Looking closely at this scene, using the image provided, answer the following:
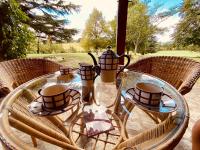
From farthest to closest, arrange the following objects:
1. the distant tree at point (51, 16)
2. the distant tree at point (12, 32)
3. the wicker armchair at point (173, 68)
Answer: the distant tree at point (51, 16) < the distant tree at point (12, 32) < the wicker armchair at point (173, 68)

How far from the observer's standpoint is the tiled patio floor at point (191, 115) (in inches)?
71.7

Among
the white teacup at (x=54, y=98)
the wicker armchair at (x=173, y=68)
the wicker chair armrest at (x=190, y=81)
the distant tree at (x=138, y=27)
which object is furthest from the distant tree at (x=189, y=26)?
the white teacup at (x=54, y=98)

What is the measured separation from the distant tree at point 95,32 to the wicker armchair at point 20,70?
96 cm

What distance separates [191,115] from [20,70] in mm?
2047

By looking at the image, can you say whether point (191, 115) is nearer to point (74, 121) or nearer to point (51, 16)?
point (74, 121)

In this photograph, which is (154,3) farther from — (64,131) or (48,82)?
(64,131)

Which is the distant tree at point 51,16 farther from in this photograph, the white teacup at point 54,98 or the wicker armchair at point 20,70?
the white teacup at point 54,98

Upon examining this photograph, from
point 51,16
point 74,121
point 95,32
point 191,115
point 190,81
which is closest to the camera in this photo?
point 74,121

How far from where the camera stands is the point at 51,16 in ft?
10.9

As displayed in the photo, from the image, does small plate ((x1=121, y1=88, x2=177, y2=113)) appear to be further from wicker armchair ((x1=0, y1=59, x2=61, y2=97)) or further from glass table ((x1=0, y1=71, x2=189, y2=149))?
wicker armchair ((x1=0, y1=59, x2=61, y2=97))

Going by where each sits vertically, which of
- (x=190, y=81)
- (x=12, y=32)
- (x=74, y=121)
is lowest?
(x=74, y=121)

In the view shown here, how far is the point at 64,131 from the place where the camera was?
1.25 metres

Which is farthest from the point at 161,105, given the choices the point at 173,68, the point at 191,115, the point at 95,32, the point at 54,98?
the point at 95,32

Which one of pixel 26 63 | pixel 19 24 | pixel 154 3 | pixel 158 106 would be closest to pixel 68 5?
pixel 19 24
